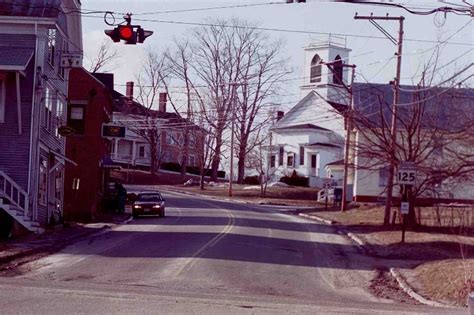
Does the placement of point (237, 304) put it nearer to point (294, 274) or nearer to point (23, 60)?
point (294, 274)

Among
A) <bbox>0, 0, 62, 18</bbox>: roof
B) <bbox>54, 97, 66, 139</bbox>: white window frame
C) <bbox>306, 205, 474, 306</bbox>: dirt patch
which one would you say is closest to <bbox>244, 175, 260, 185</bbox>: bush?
<bbox>306, 205, 474, 306</bbox>: dirt patch

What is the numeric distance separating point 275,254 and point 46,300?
45.3 feet

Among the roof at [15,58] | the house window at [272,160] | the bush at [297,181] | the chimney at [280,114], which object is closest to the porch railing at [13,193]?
the roof at [15,58]

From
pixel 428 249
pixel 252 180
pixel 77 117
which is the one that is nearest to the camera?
pixel 428 249

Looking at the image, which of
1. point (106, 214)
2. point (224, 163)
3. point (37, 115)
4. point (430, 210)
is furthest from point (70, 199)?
point (224, 163)

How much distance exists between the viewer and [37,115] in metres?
34.8

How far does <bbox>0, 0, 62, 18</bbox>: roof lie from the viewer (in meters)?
35.3

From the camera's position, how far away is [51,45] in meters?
37.9

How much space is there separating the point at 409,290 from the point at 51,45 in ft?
73.1

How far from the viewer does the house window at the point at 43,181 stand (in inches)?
1451

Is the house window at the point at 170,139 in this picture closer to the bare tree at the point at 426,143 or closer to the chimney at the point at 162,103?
the chimney at the point at 162,103

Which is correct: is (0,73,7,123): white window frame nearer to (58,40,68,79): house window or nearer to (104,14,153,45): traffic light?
(58,40,68,79): house window

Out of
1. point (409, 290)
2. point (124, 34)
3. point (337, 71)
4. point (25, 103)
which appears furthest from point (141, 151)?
point (409, 290)

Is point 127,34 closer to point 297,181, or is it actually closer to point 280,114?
point 297,181
